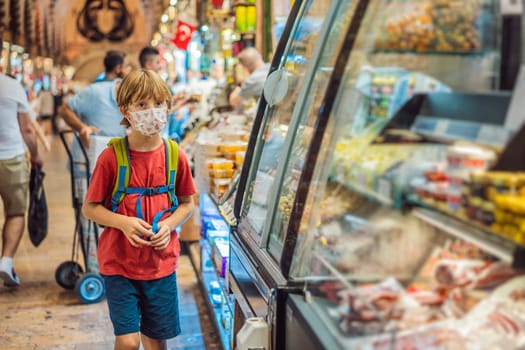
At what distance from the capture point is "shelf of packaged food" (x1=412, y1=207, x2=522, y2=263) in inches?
62.8

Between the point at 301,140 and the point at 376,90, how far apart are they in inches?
27.2

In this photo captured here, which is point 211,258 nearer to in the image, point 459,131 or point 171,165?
point 171,165

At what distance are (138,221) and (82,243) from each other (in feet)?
8.62

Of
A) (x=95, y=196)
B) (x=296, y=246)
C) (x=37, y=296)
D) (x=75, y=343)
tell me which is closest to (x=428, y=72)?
(x=296, y=246)

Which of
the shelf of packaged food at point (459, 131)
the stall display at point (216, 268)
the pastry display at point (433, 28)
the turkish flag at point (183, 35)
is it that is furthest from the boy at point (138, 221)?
the turkish flag at point (183, 35)

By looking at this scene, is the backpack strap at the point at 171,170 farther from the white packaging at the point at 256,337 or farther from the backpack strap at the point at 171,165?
the white packaging at the point at 256,337

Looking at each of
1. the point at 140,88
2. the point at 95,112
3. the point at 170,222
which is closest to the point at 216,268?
the point at 170,222

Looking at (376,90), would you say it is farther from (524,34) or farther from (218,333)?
(218,333)

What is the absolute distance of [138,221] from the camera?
9.91ft

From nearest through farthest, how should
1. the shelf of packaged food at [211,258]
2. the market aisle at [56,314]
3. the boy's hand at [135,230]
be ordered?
the boy's hand at [135,230]
the shelf of packaged food at [211,258]
the market aisle at [56,314]

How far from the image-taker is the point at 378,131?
203 cm

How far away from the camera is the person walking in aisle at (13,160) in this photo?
564 cm

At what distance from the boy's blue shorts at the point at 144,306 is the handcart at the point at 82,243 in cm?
213

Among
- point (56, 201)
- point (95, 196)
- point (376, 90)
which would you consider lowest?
point (56, 201)
